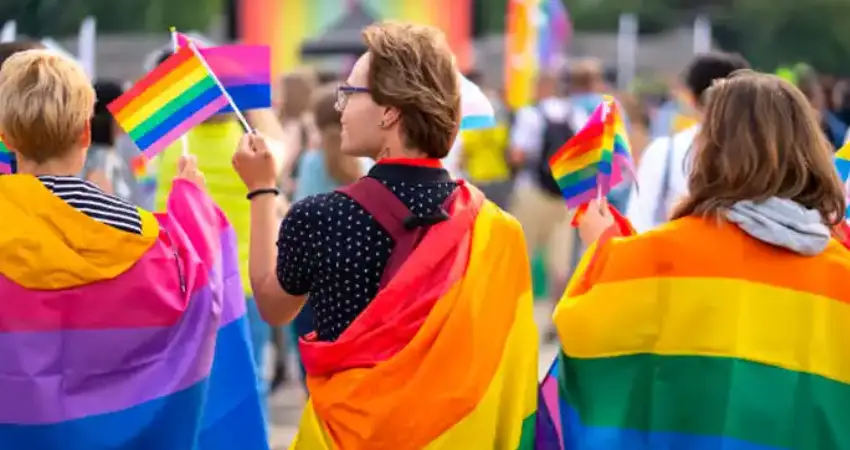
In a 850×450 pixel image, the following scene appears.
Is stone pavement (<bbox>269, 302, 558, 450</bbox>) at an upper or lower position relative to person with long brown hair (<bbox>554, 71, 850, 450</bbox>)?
lower

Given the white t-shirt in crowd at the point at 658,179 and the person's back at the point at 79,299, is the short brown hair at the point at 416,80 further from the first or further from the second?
the white t-shirt in crowd at the point at 658,179

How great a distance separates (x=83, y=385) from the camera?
445 cm

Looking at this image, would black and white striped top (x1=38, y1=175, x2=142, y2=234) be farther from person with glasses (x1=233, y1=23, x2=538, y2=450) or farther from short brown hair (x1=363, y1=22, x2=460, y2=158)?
short brown hair (x1=363, y1=22, x2=460, y2=158)

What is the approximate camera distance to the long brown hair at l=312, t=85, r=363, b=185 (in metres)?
7.56

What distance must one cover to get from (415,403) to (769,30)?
62.1m

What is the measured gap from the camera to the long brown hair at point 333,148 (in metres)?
7.56

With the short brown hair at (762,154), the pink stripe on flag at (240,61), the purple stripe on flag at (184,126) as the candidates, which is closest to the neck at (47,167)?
the purple stripe on flag at (184,126)

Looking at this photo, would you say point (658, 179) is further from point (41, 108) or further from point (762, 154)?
point (41, 108)

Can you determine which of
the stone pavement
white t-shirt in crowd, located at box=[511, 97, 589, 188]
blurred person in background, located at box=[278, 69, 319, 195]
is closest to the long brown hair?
the stone pavement

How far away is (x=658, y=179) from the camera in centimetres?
709

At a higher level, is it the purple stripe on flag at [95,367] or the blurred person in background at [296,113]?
the purple stripe on flag at [95,367]

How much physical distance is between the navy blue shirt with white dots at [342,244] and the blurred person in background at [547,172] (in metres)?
7.15

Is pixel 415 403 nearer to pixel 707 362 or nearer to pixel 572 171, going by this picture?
pixel 707 362

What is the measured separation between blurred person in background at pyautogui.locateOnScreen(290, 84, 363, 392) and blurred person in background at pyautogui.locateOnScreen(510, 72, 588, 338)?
12.0 ft
